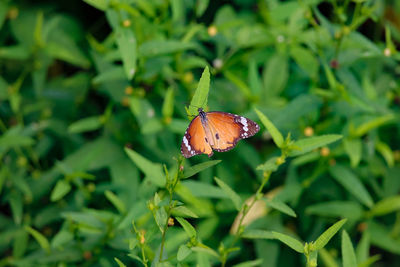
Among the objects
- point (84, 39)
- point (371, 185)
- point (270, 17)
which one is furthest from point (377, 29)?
point (84, 39)

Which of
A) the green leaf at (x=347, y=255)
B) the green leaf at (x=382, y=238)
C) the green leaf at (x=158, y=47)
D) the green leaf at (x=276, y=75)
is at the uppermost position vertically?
the green leaf at (x=158, y=47)

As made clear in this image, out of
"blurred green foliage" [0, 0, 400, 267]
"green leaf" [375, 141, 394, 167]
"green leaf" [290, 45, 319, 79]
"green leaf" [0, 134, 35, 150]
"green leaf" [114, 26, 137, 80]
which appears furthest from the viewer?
"green leaf" [375, 141, 394, 167]

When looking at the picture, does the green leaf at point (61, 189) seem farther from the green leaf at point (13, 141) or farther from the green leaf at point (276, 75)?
the green leaf at point (276, 75)

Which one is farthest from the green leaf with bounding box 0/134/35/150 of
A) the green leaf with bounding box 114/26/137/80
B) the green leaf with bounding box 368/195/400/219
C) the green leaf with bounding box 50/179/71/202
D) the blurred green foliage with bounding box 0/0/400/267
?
the green leaf with bounding box 368/195/400/219

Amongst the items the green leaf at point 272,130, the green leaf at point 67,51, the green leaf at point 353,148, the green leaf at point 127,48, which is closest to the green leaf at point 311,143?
the green leaf at point 272,130

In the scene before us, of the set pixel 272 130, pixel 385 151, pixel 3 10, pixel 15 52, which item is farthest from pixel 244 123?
pixel 3 10

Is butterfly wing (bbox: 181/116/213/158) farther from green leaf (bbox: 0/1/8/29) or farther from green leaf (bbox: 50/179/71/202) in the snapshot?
green leaf (bbox: 0/1/8/29)

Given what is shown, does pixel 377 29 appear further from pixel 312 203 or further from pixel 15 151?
pixel 15 151
